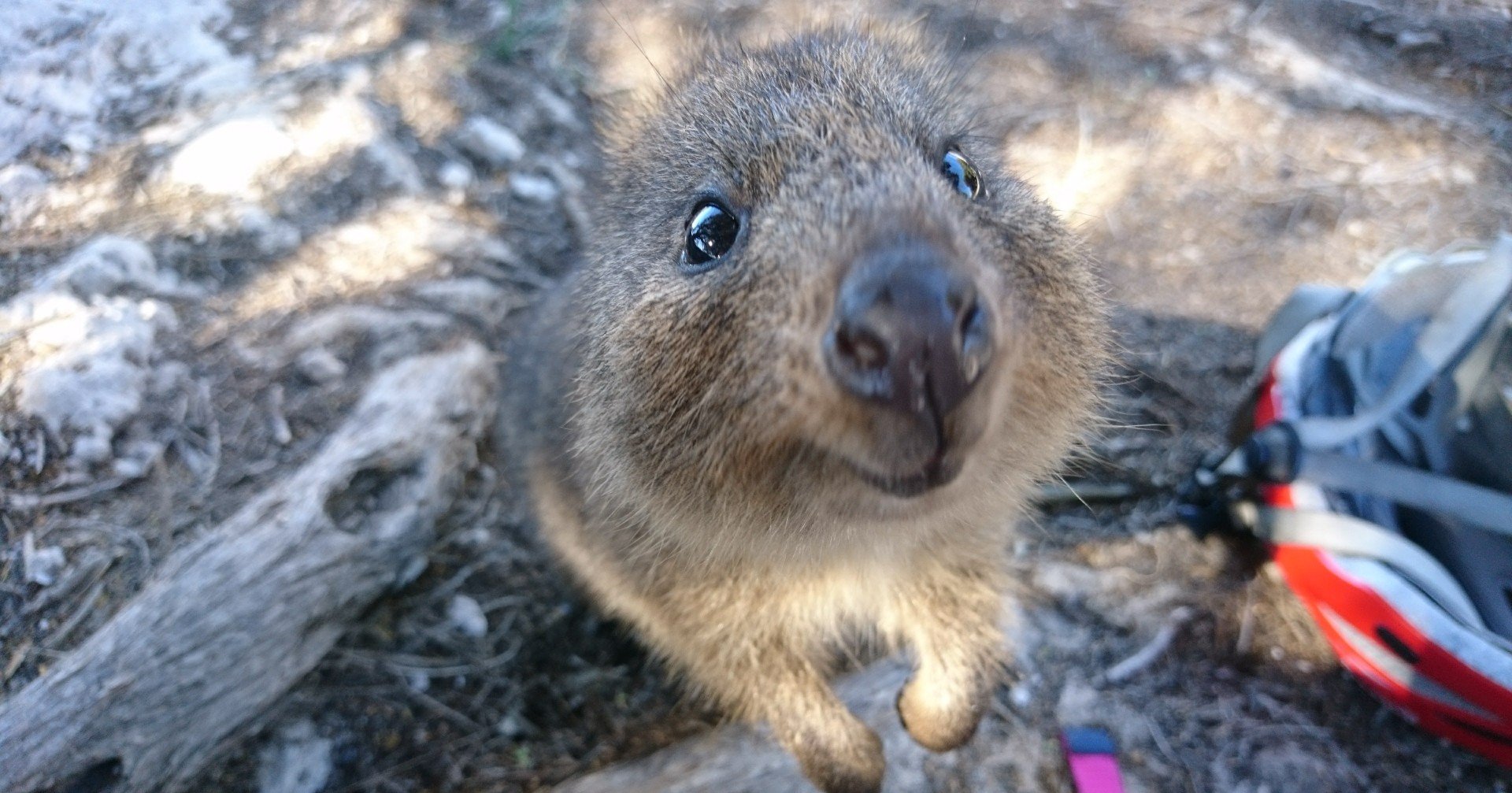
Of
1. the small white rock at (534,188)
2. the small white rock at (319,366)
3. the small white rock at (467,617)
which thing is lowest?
the small white rock at (467,617)

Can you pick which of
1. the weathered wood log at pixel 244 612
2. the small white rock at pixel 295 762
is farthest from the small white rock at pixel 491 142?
the small white rock at pixel 295 762

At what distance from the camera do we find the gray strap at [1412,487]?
2838 millimetres

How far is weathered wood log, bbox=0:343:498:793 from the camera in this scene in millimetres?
2143

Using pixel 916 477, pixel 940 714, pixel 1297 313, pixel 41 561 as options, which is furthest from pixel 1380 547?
pixel 41 561

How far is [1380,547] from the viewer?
9.22 ft

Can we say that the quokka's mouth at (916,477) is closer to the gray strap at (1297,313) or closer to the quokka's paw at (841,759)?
the quokka's paw at (841,759)

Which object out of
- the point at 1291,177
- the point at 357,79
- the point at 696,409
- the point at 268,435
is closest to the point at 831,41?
the point at 696,409

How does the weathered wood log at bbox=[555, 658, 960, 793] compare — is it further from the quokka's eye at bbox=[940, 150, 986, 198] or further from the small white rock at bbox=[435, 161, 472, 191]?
the small white rock at bbox=[435, 161, 472, 191]

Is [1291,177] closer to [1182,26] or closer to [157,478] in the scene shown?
[1182,26]

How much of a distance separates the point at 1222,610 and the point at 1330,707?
44 cm

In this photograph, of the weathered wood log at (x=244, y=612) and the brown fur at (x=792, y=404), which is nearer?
the brown fur at (x=792, y=404)

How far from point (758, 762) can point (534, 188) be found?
311cm

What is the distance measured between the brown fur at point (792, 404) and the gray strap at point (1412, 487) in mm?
1288

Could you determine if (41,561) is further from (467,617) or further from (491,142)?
(491,142)
